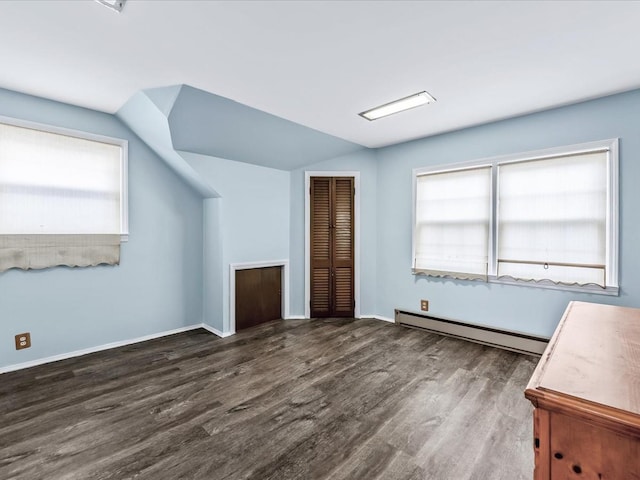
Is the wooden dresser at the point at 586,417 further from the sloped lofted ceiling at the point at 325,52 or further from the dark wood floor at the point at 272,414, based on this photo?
the sloped lofted ceiling at the point at 325,52

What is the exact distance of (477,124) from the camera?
3.26 m

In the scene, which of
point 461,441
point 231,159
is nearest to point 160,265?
point 231,159

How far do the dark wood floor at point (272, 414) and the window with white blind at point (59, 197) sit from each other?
1099 mm

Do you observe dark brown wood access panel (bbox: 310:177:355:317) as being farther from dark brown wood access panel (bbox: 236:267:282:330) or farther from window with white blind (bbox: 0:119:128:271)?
window with white blind (bbox: 0:119:128:271)

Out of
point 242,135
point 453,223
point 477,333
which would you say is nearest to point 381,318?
point 477,333

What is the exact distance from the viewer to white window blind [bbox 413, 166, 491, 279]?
333 cm

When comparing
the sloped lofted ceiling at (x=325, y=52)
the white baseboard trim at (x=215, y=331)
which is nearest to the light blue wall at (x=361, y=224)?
the white baseboard trim at (x=215, y=331)

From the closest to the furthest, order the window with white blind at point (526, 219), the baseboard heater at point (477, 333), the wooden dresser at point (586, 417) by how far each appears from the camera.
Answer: the wooden dresser at point (586, 417) < the window with white blind at point (526, 219) < the baseboard heater at point (477, 333)

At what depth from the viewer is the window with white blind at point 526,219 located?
2641mm

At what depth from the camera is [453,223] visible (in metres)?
3.56

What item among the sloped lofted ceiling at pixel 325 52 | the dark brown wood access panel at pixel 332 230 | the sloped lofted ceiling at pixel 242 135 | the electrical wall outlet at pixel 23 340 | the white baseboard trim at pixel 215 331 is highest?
the sloped lofted ceiling at pixel 325 52

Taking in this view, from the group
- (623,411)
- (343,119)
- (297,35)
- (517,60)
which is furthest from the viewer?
(343,119)

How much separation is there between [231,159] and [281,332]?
7.48ft

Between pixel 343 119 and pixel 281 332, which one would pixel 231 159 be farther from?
pixel 281 332
